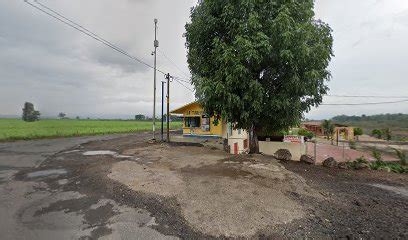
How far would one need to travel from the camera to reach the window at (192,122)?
28.0 metres

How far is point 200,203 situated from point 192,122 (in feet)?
71.3

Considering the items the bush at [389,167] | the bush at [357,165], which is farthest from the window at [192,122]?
the bush at [389,167]

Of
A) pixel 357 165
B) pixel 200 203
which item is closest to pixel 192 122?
pixel 357 165

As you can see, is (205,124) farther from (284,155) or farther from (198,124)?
(284,155)

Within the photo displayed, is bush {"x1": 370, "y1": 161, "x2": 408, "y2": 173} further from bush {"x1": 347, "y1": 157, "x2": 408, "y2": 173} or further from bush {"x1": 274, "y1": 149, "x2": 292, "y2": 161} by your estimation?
bush {"x1": 274, "y1": 149, "x2": 292, "y2": 161}

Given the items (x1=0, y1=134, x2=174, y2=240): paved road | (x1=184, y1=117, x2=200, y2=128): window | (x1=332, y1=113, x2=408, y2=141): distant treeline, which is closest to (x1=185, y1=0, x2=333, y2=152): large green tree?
(x1=0, y1=134, x2=174, y2=240): paved road

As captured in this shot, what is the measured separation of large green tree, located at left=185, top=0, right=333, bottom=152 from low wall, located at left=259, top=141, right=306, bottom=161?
6.96 ft

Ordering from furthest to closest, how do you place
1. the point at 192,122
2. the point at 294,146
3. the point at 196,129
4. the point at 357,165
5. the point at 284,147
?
the point at 192,122 → the point at 196,129 → the point at 284,147 → the point at 294,146 → the point at 357,165

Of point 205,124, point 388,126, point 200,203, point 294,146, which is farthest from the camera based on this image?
point 388,126

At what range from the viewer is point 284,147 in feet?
49.7

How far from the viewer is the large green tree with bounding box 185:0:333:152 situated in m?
10.9

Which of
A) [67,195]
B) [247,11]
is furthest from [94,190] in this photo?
[247,11]

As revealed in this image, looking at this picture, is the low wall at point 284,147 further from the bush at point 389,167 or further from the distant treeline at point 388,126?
the distant treeline at point 388,126

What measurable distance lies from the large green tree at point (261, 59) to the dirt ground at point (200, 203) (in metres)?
3.17
